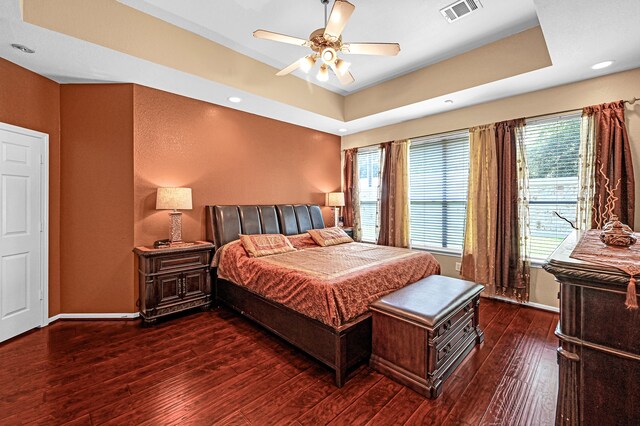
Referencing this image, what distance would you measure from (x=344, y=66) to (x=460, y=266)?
3315 millimetres

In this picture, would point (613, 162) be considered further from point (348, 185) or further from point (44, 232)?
point (44, 232)

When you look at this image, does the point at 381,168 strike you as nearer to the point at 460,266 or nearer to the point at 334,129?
the point at 334,129

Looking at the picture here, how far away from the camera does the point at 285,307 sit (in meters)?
2.54

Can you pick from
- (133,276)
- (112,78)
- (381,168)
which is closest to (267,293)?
(133,276)

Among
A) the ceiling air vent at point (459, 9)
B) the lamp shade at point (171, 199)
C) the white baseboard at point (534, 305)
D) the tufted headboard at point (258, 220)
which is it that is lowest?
the white baseboard at point (534, 305)

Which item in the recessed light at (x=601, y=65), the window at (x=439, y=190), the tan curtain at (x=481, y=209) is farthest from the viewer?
the window at (x=439, y=190)

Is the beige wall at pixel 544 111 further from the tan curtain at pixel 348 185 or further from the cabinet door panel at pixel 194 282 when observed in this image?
the cabinet door panel at pixel 194 282

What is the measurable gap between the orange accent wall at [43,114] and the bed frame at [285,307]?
1.66 metres

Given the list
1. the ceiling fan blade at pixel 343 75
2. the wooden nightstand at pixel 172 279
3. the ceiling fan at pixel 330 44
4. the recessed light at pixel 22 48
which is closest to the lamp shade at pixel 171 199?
the wooden nightstand at pixel 172 279

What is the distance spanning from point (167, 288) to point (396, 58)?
4.07 meters

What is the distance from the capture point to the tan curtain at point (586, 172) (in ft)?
10.2

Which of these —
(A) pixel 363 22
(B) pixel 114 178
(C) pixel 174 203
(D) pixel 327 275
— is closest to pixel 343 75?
(A) pixel 363 22

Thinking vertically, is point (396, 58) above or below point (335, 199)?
above

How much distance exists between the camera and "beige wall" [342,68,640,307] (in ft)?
9.63
